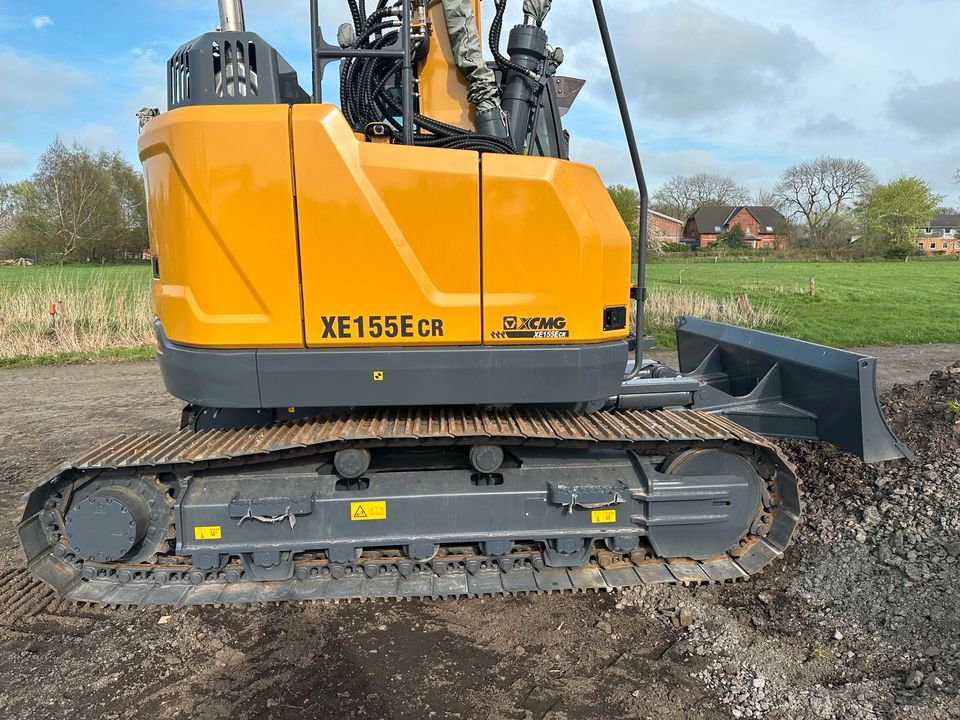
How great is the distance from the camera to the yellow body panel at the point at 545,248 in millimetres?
2896

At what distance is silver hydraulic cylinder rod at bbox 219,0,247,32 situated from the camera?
9.73ft

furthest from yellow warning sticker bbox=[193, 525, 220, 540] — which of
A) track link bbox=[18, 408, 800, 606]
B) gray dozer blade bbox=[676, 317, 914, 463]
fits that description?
gray dozer blade bbox=[676, 317, 914, 463]

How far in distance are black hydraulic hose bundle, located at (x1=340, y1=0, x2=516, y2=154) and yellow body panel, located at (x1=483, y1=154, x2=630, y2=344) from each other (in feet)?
1.00

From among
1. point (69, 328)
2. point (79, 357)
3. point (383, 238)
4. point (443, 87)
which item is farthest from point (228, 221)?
point (69, 328)

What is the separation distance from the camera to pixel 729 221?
243 feet

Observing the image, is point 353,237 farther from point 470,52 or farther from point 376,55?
point 470,52

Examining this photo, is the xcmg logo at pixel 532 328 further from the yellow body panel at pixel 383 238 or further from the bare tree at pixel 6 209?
the bare tree at pixel 6 209

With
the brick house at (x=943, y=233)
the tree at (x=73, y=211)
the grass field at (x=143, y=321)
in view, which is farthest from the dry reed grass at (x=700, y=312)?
the brick house at (x=943, y=233)

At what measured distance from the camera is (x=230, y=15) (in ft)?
9.77

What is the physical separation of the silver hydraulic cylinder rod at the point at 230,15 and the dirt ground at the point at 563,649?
2657mm

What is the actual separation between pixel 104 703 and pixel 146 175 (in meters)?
2.50

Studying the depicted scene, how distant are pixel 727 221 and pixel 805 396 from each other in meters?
77.1

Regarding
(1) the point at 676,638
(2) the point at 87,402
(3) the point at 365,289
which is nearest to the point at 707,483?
(1) the point at 676,638

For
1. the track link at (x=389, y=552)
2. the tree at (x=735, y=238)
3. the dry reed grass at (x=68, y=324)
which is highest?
the tree at (x=735, y=238)
